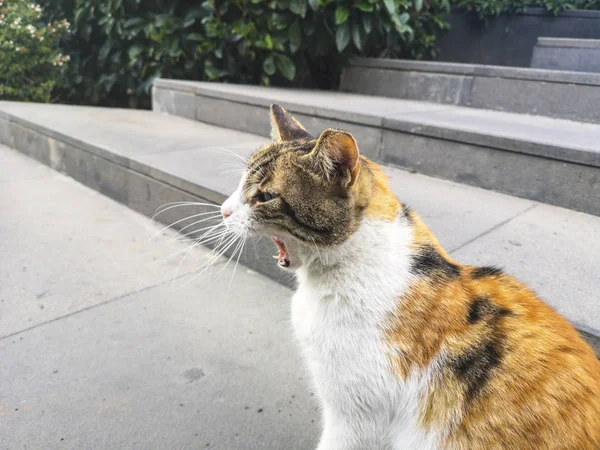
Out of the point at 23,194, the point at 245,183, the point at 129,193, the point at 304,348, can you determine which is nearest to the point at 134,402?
the point at 304,348

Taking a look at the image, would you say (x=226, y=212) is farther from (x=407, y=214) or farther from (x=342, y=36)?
(x=342, y=36)

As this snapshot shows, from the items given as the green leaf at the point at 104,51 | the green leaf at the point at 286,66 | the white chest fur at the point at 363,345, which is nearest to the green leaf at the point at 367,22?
the green leaf at the point at 286,66

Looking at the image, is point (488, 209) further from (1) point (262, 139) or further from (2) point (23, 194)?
(2) point (23, 194)

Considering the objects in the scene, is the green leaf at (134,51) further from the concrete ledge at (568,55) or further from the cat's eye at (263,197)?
the cat's eye at (263,197)

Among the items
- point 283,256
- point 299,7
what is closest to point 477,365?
point 283,256

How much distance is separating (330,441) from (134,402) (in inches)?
30.3

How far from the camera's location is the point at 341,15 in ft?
14.4

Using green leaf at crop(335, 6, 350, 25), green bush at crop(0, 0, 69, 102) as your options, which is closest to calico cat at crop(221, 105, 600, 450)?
green leaf at crop(335, 6, 350, 25)

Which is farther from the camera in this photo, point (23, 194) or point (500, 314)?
point (23, 194)

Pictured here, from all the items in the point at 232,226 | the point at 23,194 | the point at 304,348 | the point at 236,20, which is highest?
the point at 236,20

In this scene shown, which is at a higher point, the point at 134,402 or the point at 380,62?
the point at 380,62

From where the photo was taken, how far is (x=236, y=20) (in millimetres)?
4844

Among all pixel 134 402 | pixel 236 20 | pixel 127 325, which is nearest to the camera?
pixel 134 402

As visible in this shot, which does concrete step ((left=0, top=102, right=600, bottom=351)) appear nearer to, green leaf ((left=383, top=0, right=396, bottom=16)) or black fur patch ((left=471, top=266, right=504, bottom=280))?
black fur patch ((left=471, top=266, right=504, bottom=280))
